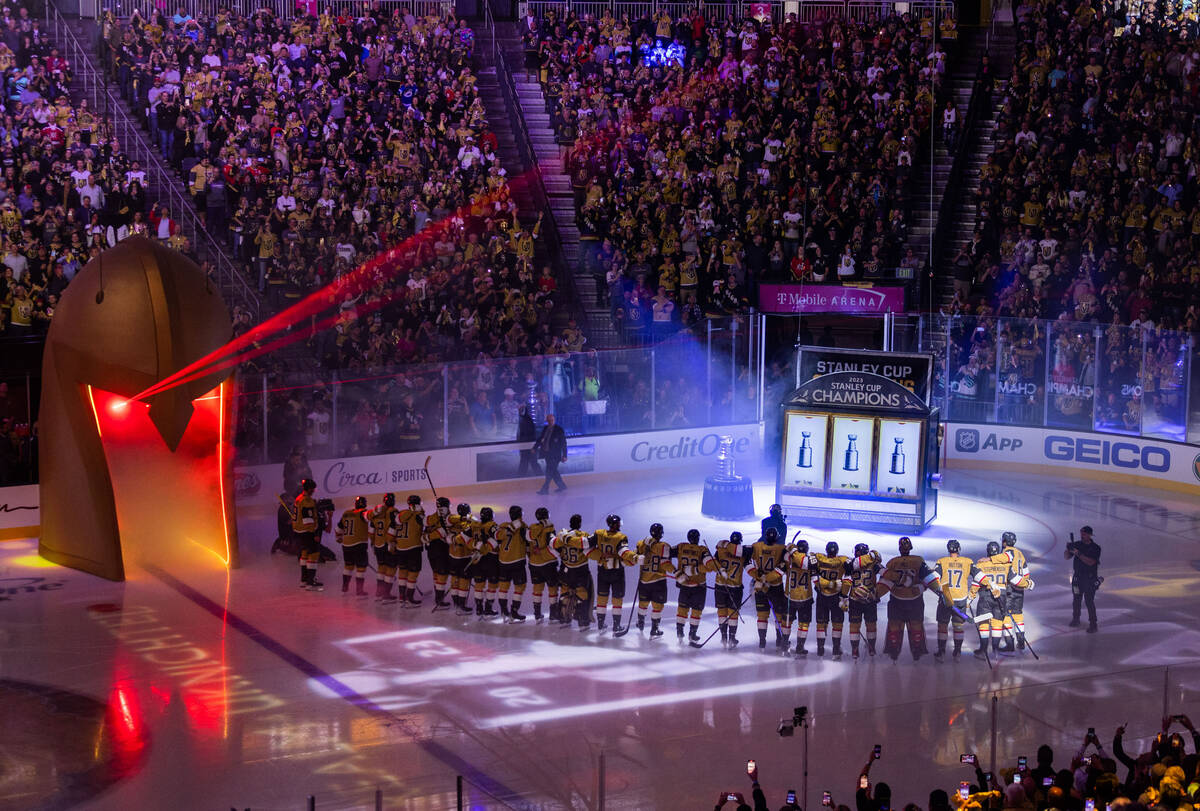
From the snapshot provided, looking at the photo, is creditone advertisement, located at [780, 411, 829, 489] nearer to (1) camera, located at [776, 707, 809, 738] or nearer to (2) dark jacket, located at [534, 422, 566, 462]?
(2) dark jacket, located at [534, 422, 566, 462]

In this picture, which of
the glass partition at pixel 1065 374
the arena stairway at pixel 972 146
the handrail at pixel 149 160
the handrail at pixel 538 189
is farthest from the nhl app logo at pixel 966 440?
the handrail at pixel 149 160

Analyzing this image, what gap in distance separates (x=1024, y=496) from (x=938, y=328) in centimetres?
381

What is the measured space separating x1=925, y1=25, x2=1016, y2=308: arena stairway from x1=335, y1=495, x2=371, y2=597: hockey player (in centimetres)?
1498

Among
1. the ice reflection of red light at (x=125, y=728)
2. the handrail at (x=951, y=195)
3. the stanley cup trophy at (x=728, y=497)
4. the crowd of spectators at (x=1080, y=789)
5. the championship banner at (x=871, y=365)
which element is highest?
the handrail at (x=951, y=195)

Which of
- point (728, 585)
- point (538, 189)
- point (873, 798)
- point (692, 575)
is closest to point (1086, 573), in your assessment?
point (728, 585)

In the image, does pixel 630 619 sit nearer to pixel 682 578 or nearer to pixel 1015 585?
pixel 682 578

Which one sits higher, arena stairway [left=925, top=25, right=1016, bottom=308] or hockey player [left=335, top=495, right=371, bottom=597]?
arena stairway [left=925, top=25, right=1016, bottom=308]

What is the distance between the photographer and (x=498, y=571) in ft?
58.6

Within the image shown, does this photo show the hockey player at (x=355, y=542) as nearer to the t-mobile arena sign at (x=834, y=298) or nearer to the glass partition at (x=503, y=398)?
the glass partition at (x=503, y=398)

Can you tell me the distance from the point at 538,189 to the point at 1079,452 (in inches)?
483

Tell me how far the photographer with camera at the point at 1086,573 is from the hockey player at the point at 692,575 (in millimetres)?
4286

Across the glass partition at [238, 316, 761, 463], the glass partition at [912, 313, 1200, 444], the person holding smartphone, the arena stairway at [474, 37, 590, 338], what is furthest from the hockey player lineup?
the arena stairway at [474, 37, 590, 338]

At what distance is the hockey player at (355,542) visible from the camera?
1855 cm

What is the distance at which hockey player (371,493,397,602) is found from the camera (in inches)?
722
